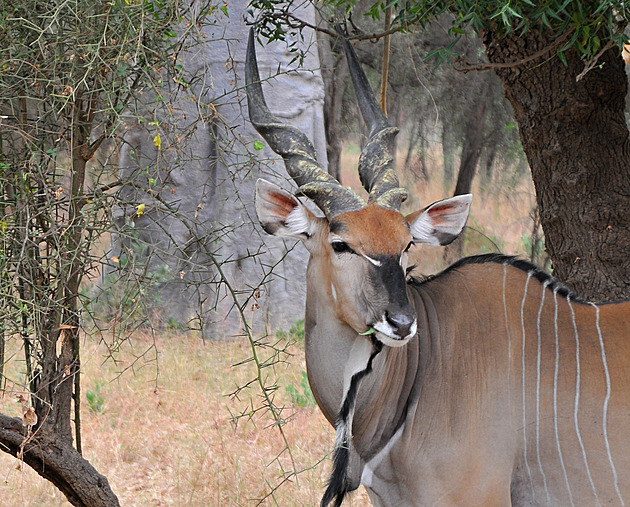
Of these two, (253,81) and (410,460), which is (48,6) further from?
(410,460)

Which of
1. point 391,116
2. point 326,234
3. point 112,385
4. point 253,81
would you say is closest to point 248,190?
point 112,385

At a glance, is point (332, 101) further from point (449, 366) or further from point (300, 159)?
point (449, 366)

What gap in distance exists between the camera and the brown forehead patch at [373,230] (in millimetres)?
2533

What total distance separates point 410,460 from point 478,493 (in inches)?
9.0

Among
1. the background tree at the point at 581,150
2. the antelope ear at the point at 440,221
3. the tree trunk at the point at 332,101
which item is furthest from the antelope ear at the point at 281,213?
the tree trunk at the point at 332,101

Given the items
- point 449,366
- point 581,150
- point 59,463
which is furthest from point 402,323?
point 581,150

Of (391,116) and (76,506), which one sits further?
(391,116)

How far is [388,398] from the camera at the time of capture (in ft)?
8.94

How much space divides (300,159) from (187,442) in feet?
7.49

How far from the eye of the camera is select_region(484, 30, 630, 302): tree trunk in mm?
3816

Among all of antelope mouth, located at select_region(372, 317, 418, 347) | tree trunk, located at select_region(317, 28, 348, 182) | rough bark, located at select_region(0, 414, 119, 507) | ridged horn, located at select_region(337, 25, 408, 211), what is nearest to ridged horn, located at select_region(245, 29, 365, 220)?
ridged horn, located at select_region(337, 25, 408, 211)

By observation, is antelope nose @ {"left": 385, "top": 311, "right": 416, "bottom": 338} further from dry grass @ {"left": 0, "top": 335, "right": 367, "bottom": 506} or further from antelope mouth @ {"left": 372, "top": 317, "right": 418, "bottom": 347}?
dry grass @ {"left": 0, "top": 335, "right": 367, "bottom": 506}

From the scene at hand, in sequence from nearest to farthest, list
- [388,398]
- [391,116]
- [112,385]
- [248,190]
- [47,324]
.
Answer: [388,398]
[47,324]
[112,385]
[248,190]
[391,116]

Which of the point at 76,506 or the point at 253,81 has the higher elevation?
the point at 253,81
